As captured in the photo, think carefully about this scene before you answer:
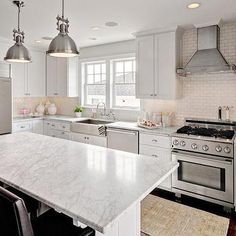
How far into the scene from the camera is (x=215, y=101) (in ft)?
11.4

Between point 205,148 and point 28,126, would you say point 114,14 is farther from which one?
point 28,126

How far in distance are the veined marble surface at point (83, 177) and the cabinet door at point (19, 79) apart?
2813 mm

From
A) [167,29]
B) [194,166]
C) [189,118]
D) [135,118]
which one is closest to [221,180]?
[194,166]

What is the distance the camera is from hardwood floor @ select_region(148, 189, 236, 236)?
2521mm

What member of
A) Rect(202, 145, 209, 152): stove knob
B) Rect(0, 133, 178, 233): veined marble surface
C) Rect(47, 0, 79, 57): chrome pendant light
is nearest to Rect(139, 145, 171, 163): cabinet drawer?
Rect(202, 145, 209, 152): stove knob

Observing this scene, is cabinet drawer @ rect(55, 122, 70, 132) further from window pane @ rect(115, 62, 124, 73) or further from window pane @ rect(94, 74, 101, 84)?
window pane @ rect(115, 62, 124, 73)

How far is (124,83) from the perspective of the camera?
182 inches

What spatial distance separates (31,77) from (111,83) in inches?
75.1

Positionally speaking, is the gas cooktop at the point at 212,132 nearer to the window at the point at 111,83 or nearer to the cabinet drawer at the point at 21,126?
the window at the point at 111,83

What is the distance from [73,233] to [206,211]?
2.10m

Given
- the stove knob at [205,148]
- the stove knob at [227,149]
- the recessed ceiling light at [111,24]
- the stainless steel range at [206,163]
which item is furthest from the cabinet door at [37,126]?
the stove knob at [227,149]

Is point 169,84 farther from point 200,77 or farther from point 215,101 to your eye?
point 215,101

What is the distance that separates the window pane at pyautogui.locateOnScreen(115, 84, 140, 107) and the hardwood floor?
1.86 metres

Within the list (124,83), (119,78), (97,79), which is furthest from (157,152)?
(97,79)
